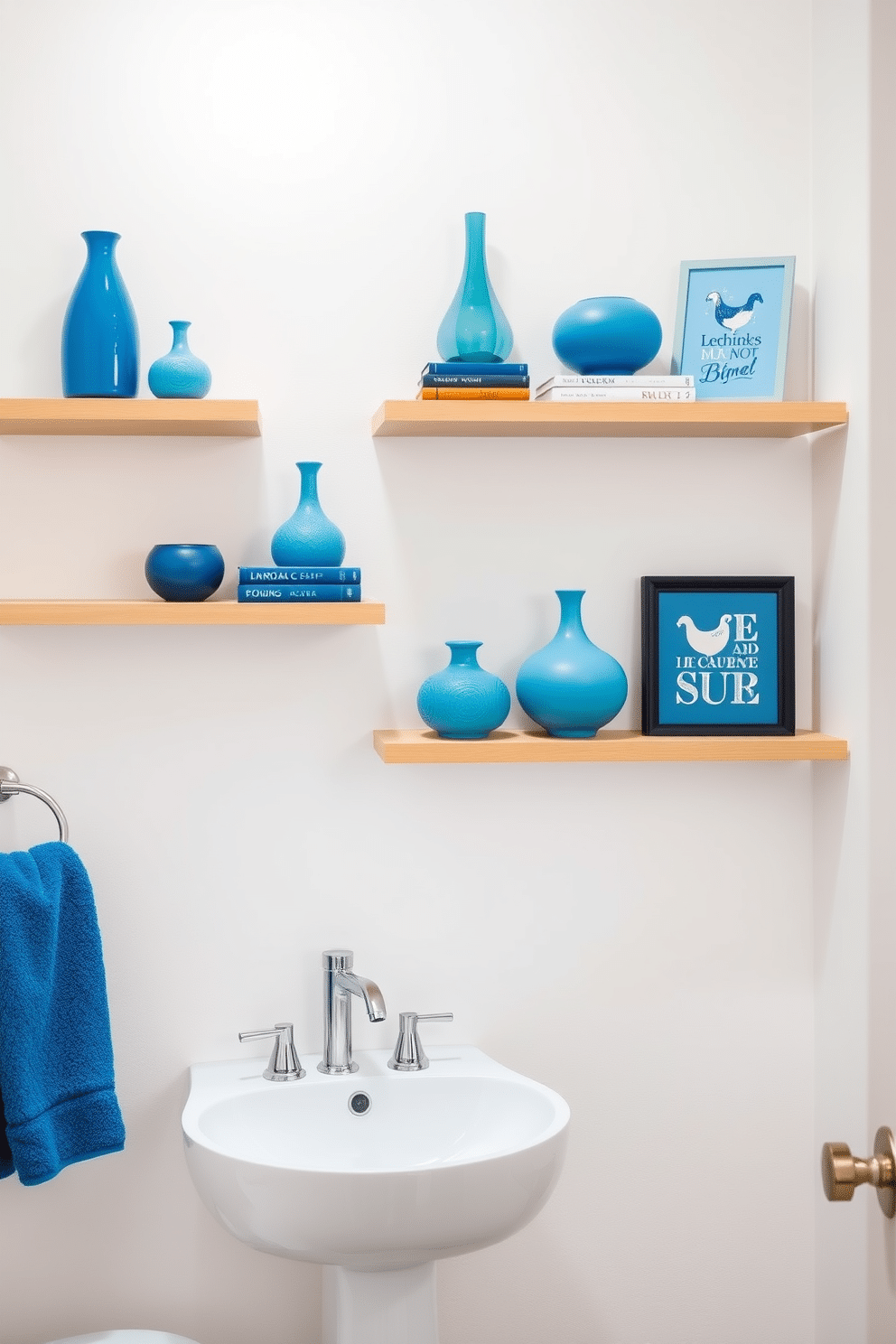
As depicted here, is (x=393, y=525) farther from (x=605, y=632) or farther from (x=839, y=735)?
(x=839, y=735)

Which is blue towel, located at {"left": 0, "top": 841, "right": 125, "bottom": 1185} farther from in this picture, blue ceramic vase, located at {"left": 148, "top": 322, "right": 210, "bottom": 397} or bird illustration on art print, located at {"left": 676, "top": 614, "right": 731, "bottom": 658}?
bird illustration on art print, located at {"left": 676, "top": 614, "right": 731, "bottom": 658}

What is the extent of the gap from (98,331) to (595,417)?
0.66 m

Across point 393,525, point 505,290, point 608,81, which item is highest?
point 608,81

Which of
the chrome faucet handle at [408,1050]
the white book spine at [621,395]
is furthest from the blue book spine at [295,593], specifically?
the chrome faucet handle at [408,1050]

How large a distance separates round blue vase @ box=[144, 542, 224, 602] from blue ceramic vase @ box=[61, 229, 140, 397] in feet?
0.73

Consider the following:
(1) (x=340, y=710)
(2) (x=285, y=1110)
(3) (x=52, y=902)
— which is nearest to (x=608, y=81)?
(1) (x=340, y=710)

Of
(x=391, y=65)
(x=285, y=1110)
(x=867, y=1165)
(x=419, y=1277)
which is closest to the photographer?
(x=867, y=1165)

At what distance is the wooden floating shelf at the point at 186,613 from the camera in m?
1.47

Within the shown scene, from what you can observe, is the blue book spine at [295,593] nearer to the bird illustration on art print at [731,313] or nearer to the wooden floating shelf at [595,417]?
the wooden floating shelf at [595,417]

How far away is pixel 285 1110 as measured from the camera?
5.09 feet

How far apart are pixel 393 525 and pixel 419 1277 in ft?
3.25

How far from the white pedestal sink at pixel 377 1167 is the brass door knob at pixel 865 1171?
359mm

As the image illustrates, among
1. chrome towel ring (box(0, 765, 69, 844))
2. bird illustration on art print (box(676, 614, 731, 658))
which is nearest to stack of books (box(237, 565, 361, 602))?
chrome towel ring (box(0, 765, 69, 844))

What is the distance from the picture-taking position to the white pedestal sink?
4.30 ft
